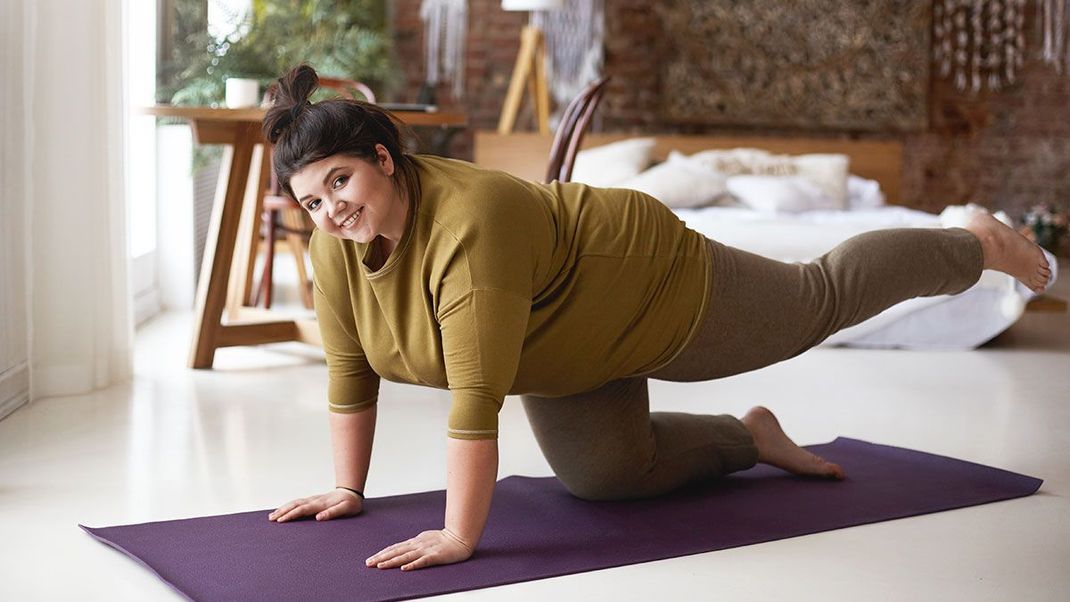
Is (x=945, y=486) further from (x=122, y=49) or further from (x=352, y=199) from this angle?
(x=122, y=49)

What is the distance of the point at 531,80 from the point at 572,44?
601 millimetres

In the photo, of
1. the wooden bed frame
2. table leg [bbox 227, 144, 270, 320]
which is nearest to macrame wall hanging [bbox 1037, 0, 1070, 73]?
the wooden bed frame

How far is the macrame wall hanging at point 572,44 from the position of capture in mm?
7461

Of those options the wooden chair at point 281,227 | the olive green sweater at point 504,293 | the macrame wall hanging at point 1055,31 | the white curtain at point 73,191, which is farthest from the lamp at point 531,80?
the olive green sweater at point 504,293

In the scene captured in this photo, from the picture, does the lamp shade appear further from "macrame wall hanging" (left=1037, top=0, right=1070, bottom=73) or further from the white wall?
the white wall

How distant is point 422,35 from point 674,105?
1573 mm

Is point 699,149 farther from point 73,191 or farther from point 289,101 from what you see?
point 289,101

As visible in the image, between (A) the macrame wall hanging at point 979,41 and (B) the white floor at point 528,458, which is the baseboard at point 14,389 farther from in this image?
(A) the macrame wall hanging at point 979,41

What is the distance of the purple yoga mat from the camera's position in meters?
1.86

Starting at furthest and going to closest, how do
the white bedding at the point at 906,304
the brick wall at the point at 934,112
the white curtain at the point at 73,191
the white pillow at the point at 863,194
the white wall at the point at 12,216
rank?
the brick wall at the point at 934,112
the white pillow at the point at 863,194
the white bedding at the point at 906,304
the white curtain at the point at 73,191
the white wall at the point at 12,216

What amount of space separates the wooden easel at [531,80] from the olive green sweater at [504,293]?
4.84m

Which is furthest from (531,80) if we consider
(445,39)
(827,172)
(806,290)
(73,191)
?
(806,290)

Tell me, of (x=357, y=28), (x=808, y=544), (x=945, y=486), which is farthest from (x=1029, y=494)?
(x=357, y=28)

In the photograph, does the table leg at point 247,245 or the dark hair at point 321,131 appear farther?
the table leg at point 247,245
